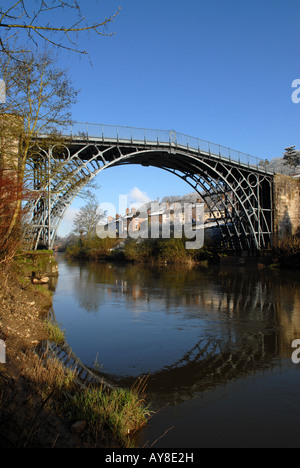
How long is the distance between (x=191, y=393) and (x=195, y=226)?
41.5 metres

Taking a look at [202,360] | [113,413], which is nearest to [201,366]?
[202,360]

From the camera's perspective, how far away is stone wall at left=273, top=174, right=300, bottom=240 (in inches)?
1496

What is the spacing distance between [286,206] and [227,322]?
106 feet

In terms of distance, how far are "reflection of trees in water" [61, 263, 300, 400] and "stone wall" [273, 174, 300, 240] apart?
19.7 m

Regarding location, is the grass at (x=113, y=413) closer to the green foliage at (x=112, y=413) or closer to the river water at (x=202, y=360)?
the green foliage at (x=112, y=413)

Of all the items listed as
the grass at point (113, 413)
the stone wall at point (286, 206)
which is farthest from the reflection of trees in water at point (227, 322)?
the stone wall at point (286, 206)

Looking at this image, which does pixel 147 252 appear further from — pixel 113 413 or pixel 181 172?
pixel 113 413

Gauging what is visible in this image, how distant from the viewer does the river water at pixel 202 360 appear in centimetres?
414

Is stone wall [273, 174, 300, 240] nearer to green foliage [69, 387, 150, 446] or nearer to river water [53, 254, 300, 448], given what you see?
river water [53, 254, 300, 448]

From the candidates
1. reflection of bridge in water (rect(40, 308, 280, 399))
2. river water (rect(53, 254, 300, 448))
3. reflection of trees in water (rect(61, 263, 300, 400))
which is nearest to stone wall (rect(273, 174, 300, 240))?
reflection of trees in water (rect(61, 263, 300, 400))

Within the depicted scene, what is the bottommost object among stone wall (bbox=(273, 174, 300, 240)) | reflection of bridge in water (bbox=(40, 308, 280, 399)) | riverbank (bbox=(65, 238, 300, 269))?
reflection of bridge in water (bbox=(40, 308, 280, 399))

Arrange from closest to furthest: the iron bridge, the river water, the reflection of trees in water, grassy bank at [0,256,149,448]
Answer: grassy bank at [0,256,149,448] < the river water < the reflection of trees in water < the iron bridge

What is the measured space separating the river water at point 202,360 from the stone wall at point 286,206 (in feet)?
84.6

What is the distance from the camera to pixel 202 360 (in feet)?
22.0
